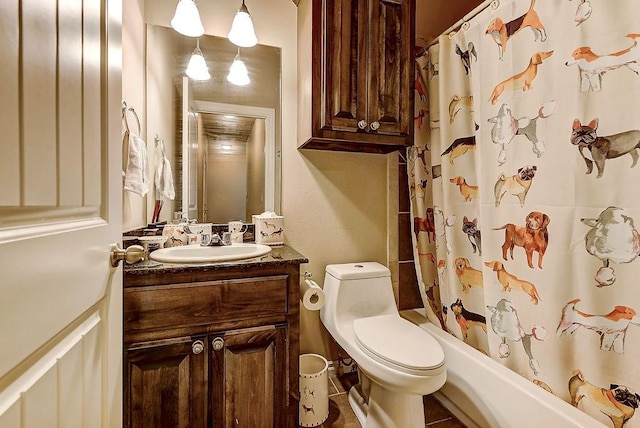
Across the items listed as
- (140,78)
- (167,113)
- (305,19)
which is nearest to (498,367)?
(305,19)

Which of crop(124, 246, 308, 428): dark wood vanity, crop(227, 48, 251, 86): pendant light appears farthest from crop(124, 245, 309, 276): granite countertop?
crop(227, 48, 251, 86): pendant light

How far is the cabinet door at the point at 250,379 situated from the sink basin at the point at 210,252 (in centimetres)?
30

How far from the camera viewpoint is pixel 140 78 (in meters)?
1.49

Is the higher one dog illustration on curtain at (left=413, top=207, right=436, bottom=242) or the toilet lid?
dog illustration on curtain at (left=413, top=207, right=436, bottom=242)

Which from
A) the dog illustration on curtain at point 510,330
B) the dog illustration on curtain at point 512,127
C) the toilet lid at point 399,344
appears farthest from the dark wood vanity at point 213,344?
the dog illustration on curtain at point 512,127

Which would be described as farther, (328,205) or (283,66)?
(328,205)

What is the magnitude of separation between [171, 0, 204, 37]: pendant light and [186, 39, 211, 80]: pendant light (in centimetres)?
8

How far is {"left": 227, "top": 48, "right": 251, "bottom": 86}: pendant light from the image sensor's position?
1.64 meters

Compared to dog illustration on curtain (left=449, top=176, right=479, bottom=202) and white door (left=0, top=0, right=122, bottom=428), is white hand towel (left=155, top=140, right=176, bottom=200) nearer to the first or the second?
white door (left=0, top=0, right=122, bottom=428)

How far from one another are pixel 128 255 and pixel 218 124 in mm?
→ 1130

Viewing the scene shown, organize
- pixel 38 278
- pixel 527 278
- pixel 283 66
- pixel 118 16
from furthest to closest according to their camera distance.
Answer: pixel 283 66, pixel 527 278, pixel 118 16, pixel 38 278

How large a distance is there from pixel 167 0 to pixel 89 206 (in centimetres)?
150

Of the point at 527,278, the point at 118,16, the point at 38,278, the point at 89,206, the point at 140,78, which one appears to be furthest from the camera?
the point at 140,78

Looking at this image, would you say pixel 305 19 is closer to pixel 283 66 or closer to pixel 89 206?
pixel 283 66
